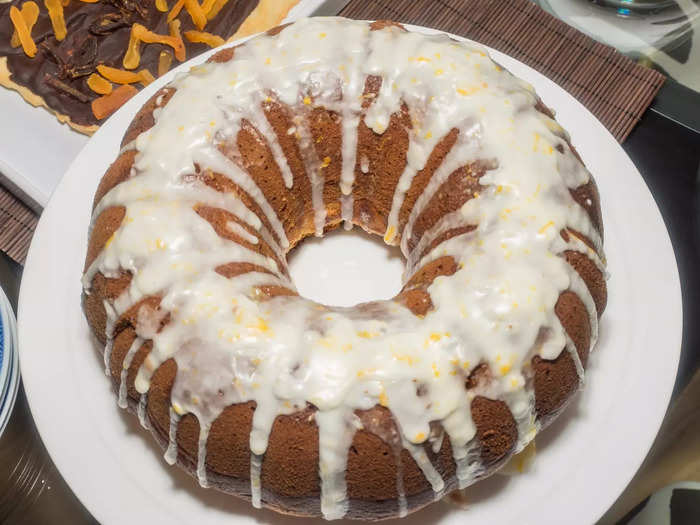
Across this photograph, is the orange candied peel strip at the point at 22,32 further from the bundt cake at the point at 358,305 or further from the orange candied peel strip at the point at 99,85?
the bundt cake at the point at 358,305

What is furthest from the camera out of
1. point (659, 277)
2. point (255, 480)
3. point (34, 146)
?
point (34, 146)

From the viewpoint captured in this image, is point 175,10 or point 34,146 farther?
point 175,10

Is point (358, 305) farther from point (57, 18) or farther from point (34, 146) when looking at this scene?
point (57, 18)

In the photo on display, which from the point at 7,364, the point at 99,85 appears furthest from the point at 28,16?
the point at 7,364

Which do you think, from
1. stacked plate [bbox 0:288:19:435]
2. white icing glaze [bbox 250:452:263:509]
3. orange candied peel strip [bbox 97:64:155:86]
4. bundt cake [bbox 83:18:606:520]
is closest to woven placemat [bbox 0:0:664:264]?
stacked plate [bbox 0:288:19:435]

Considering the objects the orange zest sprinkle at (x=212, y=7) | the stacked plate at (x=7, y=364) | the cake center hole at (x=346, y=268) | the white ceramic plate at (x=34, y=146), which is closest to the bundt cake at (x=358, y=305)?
the cake center hole at (x=346, y=268)

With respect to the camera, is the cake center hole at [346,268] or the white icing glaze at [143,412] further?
the cake center hole at [346,268]

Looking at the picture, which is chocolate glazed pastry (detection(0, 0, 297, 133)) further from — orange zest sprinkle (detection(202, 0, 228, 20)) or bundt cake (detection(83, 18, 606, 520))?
bundt cake (detection(83, 18, 606, 520))
